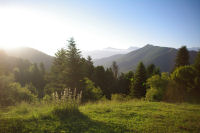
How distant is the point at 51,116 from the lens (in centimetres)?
505

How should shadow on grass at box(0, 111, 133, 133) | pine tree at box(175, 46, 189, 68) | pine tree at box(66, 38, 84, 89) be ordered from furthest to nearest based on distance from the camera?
pine tree at box(175, 46, 189, 68) < pine tree at box(66, 38, 84, 89) < shadow on grass at box(0, 111, 133, 133)

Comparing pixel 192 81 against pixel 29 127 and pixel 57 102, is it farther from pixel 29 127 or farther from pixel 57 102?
pixel 29 127

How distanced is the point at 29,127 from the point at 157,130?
4.96 meters

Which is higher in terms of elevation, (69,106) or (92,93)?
(69,106)

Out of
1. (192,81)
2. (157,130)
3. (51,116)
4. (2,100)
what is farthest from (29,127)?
(192,81)

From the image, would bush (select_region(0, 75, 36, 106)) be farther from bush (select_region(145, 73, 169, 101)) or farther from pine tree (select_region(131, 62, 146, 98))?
pine tree (select_region(131, 62, 146, 98))

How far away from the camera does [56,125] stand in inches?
169

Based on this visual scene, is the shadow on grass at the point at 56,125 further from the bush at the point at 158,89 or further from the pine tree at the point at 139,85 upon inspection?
the pine tree at the point at 139,85

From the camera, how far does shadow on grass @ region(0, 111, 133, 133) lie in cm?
389

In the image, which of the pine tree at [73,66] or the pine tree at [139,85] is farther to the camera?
the pine tree at [139,85]

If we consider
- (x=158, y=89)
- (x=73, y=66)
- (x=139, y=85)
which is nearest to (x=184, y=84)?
(x=158, y=89)

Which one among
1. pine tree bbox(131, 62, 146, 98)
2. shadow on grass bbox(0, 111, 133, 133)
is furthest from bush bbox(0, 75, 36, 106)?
pine tree bbox(131, 62, 146, 98)

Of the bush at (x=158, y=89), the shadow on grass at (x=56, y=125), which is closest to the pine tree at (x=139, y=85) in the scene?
the bush at (x=158, y=89)

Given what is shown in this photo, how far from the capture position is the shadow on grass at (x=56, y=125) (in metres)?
3.89
